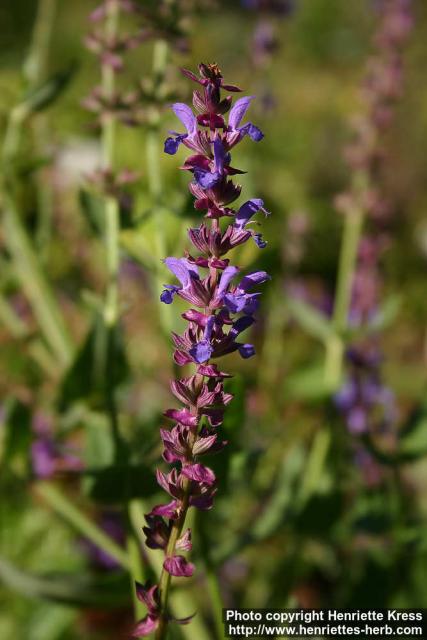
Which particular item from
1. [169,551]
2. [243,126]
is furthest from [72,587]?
[243,126]

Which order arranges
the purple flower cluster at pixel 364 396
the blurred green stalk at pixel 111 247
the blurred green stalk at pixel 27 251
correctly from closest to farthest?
the blurred green stalk at pixel 111 247, the blurred green stalk at pixel 27 251, the purple flower cluster at pixel 364 396

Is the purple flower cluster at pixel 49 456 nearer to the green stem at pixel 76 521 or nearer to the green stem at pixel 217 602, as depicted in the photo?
the green stem at pixel 76 521

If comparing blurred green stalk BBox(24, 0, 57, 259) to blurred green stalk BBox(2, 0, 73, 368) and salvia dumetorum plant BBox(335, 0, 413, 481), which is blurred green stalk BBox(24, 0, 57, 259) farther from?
salvia dumetorum plant BBox(335, 0, 413, 481)

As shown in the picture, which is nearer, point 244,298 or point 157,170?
point 244,298

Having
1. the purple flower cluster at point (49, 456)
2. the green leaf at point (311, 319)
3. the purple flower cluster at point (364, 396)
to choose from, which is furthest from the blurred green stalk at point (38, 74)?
the purple flower cluster at point (364, 396)

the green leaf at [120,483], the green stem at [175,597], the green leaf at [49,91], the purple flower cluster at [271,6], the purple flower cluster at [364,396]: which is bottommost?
the green stem at [175,597]

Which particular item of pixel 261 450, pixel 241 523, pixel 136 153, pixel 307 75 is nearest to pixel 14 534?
pixel 241 523

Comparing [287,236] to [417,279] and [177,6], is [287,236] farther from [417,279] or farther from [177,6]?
[417,279]

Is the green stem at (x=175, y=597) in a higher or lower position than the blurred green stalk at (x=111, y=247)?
lower

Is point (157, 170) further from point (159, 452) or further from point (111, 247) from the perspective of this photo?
point (159, 452)
